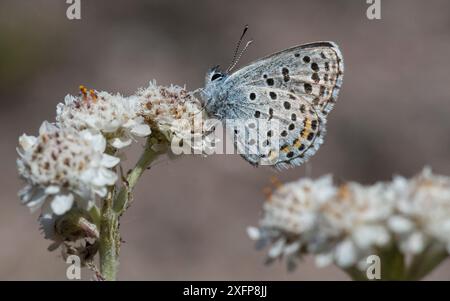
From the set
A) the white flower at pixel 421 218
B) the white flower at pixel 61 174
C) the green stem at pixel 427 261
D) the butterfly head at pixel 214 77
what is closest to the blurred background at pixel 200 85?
the butterfly head at pixel 214 77

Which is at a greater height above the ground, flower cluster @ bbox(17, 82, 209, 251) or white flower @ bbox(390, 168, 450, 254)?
flower cluster @ bbox(17, 82, 209, 251)

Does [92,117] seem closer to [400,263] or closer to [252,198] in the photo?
[400,263]

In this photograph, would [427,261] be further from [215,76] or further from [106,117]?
[215,76]

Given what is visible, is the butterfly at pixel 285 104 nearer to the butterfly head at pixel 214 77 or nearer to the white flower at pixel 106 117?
the butterfly head at pixel 214 77
